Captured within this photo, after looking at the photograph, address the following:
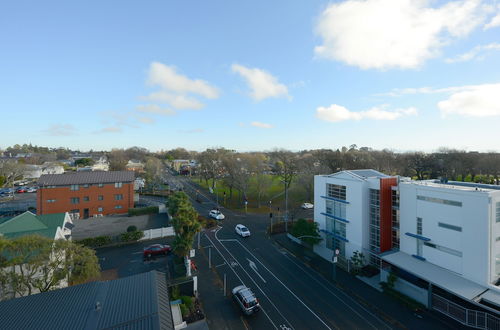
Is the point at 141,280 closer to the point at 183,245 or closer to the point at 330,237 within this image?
the point at 183,245

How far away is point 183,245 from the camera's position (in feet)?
70.3

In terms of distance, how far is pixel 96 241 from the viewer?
3017cm

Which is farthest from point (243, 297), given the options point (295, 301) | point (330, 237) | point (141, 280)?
point (330, 237)

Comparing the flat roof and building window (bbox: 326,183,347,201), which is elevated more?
building window (bbox: 326,183,347,201)

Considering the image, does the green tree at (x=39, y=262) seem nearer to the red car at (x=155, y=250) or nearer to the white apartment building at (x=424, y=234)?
the red car at (x=155, y=250)

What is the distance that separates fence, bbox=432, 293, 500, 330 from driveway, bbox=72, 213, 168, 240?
3352 centimetres

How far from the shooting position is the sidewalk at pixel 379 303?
688 inches

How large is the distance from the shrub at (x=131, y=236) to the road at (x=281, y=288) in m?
8.93

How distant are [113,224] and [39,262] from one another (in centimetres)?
2293

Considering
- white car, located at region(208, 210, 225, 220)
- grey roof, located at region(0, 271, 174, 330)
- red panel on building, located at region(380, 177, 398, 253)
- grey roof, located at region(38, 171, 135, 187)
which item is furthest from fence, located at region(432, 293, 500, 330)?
grey roof, located at region(38, 171, 135, 187)

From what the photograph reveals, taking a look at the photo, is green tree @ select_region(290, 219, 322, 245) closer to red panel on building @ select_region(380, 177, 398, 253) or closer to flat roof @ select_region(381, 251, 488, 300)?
red panel on building @ select_region(380, 177, 398, 253)

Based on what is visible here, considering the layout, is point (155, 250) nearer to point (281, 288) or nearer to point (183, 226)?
point (183, 226)

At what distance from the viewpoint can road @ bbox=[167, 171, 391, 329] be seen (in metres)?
17.7

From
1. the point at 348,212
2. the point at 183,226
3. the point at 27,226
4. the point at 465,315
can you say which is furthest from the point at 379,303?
the point at 27,226
